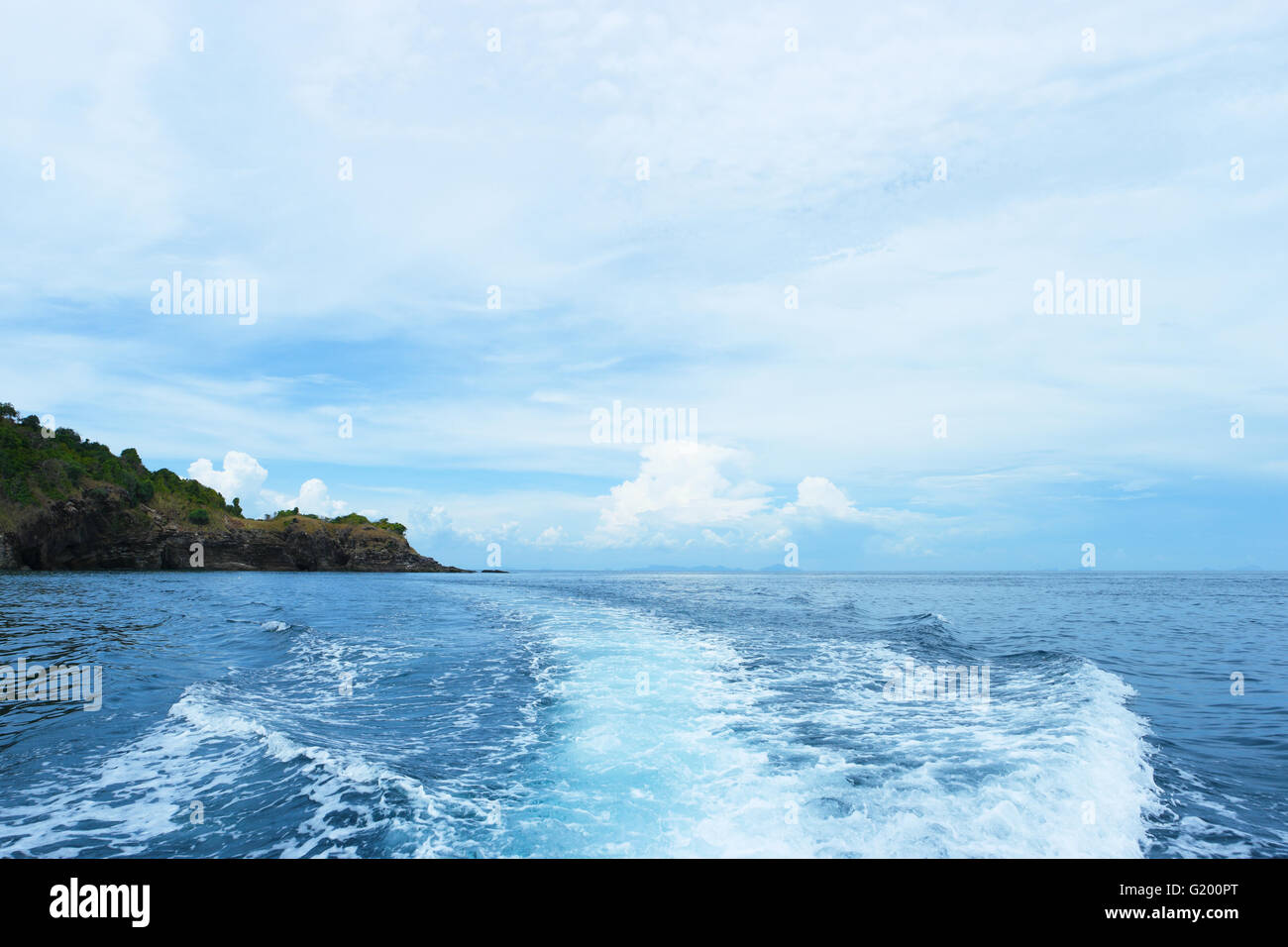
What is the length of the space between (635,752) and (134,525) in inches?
4698

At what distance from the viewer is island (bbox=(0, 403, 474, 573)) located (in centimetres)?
8331

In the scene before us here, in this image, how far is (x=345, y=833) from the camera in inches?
320

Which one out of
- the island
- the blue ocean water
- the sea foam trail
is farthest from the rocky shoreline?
the sea foam trail

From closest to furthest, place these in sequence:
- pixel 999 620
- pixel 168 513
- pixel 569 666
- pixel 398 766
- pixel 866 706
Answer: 1. pixel 398 766
2. pixel 866 706
3. pixel 569 666
4. pixel 999 620
5. pixel 168 513

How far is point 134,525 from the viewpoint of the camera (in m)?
97.7

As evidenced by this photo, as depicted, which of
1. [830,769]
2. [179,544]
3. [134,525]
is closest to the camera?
[830,769]

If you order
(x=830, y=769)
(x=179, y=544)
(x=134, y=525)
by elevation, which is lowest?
(x=179, y=544)

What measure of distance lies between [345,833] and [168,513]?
12763 centimetres

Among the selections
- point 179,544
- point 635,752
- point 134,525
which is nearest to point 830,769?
point 635,752

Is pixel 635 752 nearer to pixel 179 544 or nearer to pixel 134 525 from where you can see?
pixel 134 525

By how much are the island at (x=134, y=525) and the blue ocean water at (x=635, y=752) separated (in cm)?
8261

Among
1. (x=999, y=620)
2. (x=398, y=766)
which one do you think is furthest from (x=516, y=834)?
(x=999, y=620)
